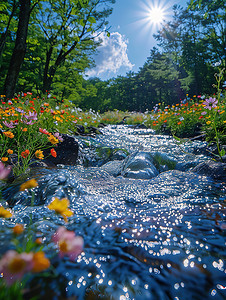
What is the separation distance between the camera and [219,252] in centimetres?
104

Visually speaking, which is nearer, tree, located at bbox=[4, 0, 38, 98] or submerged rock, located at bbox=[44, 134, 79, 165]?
submerged rock, located at bbox=[44, 134, 79, 165]

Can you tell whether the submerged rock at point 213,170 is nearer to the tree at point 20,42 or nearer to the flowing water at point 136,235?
the flowing water at point 136,235

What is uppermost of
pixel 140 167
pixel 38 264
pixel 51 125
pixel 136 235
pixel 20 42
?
pixel 20 42

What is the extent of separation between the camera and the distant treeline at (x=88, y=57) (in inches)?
333

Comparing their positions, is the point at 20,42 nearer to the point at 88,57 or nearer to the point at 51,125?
the point at 51,125

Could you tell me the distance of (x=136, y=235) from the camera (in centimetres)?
122

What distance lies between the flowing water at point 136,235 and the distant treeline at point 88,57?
3432 mm

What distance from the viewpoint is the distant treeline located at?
8.45 meters

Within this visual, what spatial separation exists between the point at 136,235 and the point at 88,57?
1662cm

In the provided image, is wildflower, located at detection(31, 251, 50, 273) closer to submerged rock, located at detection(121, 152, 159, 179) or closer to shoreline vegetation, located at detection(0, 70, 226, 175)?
shoreline vegetation, located at detection(0, 70, 226, 175)

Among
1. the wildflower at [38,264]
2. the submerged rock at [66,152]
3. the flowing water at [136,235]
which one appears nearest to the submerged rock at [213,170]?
the flowing water at [136,235]

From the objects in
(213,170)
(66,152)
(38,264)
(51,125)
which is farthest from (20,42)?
(38,264)

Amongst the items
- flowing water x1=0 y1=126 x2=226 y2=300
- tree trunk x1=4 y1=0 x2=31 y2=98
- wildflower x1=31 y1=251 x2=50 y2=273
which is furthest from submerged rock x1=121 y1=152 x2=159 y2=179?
tree trunk x1=4 y1=0 x2=31 y2=98

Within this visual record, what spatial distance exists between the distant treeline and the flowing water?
3.43m
